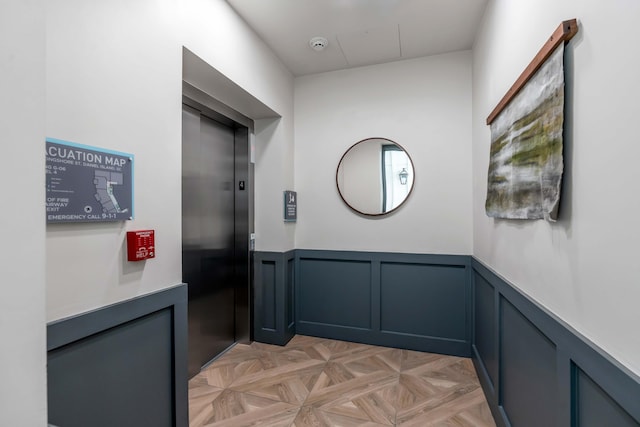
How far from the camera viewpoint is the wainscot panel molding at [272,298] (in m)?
2.95

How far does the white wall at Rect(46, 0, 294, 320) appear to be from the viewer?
109 centimetres

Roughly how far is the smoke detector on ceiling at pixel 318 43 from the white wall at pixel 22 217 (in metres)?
2.33

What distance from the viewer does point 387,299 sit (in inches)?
115

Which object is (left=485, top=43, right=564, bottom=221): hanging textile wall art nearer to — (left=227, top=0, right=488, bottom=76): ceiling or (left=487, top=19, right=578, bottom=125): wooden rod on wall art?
(left=487, top=19, right=578, bottom=125): wooden rod on wall art

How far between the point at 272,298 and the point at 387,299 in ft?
3.65

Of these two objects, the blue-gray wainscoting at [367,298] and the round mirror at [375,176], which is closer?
the blue-gray wainscoting at [367,298]

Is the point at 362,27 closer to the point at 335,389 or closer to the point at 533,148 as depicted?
the point at 533,148

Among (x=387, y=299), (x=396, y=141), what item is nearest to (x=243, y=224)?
(x=387, y=299)

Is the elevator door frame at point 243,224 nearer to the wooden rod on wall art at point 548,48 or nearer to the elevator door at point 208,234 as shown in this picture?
the elevator door at point 208,234

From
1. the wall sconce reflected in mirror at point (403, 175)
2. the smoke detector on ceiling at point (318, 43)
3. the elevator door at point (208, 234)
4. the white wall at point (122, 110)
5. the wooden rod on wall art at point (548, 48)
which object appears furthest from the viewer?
the wall sconce reflected in mirror at point (403, 175)

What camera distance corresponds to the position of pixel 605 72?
841 millimetres

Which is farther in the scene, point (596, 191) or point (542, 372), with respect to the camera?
point (542, 372)

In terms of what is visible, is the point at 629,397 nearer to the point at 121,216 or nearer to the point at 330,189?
the point at 121,216

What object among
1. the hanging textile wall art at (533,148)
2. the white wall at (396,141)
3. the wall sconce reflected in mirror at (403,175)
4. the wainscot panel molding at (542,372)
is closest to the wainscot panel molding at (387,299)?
the white wall at (396,141)
